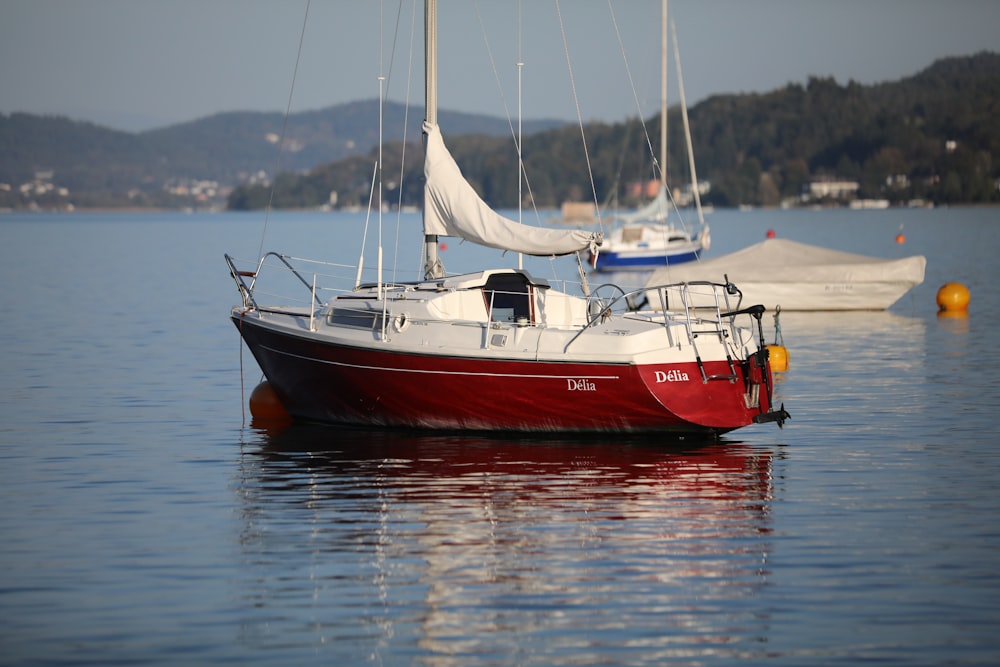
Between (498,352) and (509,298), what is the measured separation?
156cm

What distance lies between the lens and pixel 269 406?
78.0ft

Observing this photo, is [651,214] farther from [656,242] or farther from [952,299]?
[952,299]

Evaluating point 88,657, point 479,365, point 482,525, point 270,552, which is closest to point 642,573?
point 482,525

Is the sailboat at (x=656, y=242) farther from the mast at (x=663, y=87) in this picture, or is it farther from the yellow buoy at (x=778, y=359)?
the yellow buoy at (x=778, y=359)

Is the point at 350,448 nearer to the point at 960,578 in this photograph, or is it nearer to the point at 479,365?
the point at 479,365

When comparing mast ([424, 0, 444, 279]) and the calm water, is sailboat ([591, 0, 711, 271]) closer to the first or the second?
the calm water

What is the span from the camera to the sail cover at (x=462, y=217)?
2105 centimetres

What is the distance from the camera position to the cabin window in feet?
70.0

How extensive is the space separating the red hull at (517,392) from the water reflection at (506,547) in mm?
387

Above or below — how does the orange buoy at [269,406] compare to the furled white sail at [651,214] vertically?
below

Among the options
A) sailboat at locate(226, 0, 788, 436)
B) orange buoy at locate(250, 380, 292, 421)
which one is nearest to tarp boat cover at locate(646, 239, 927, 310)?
sailboat at locate(226, 0, 788, 436)

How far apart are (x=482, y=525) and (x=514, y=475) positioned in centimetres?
292

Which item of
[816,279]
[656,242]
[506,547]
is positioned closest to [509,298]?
[506,547]

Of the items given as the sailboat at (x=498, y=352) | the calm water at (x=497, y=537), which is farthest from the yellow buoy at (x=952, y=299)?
the sailboat at (x=498, y=352)
